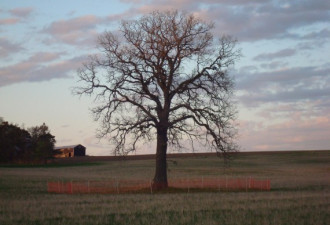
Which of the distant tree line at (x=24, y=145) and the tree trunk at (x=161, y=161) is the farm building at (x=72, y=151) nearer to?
the distant tree line at (x=24, y=145)

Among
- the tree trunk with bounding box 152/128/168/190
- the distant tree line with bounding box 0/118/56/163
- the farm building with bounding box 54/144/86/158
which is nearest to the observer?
the tree trunk with bounding box 152/128/168/190

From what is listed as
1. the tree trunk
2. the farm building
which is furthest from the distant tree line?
the tree trunk

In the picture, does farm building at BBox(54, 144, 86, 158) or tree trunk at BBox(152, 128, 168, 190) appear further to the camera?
farm building at BBox(54, 144, 86, 158)

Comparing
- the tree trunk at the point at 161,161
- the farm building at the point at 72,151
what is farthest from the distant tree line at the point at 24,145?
the tree trunk at the point at 161,161

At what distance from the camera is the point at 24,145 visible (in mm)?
126312

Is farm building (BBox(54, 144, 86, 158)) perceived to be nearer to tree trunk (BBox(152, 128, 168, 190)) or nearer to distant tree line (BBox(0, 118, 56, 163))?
distant tree line (BBox(0, 118, 56, 163))

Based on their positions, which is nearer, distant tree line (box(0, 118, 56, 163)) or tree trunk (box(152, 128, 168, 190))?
Result: tree trunk (box(152, 128, 168, 190))

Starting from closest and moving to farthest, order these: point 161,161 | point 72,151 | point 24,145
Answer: point 161,161 → point 24,145 → point 72,151

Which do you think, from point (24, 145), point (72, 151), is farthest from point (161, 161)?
point (72, 151)

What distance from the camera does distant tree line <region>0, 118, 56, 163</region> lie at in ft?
372

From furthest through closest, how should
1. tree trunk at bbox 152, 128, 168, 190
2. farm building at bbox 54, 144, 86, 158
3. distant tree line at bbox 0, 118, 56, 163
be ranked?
farm building at bbox 54, 144, 86, 158
distant tree line at bbox 0, 118, 56, 163
tree trunk at bbox 152, 128, 168, 190

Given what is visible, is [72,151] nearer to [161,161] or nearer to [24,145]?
[24,145]

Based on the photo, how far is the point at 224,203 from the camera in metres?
26.9

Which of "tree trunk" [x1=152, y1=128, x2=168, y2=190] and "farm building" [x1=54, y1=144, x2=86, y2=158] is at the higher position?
"farm building" [x1=54, y1=144, x2=86, y2=158]
